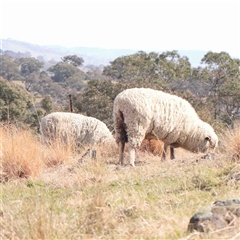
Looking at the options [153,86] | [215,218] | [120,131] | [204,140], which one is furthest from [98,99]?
[215,218]

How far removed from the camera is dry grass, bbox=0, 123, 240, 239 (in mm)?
4203

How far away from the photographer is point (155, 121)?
9.88 metres

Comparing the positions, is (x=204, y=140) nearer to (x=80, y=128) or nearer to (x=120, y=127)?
(x=120, y=127)

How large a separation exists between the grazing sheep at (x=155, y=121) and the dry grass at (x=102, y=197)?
1.02 metres

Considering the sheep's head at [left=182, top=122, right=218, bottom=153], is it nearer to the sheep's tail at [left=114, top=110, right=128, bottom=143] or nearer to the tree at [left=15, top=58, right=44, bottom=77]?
the sheep's tail at [left=114, top=110, right=128, bottom=143]

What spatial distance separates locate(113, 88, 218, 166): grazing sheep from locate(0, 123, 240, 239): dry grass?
102cm

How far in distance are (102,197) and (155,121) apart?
17.8 feet

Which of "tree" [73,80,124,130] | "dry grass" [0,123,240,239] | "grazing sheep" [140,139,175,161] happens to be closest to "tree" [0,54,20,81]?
"tree" [73,80,124,130]

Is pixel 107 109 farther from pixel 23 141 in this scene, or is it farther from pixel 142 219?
pixel 142 219

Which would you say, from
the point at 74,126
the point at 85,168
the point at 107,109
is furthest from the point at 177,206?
the point at 107,109

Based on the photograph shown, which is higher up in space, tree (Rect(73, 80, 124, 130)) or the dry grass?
the dry grass

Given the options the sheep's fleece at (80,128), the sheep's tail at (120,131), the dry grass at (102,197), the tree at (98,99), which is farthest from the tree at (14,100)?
the dry grass at (102,197)

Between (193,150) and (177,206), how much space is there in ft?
19.7

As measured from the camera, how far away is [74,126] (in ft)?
45.2
